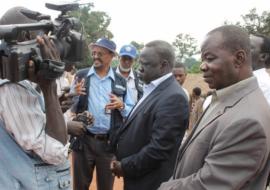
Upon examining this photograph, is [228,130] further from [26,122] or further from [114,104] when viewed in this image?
[114,104]

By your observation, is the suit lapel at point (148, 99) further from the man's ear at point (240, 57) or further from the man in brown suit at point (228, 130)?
the man's ear at point (240, 57)

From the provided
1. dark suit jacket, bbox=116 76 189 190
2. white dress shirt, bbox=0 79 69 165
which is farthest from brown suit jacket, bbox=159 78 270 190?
dark suit jacket, bbox=116 76 189 190

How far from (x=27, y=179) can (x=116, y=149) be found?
1590mm

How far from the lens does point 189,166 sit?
212cm

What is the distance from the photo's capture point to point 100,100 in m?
4.63

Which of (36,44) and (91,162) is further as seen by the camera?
(91,162)


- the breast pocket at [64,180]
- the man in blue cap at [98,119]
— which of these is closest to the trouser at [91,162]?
the man in blue cap at [98,119]

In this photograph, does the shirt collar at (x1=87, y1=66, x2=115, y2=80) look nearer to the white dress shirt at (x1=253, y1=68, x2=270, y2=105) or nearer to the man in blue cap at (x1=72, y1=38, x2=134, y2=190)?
the man in blue cap at (x1=72, y1=38, x2=134, y2=190)

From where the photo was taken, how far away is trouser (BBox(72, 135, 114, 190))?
15.0 feet

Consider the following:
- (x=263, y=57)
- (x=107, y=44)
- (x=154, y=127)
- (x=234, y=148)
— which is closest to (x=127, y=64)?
(x=107, y=44)

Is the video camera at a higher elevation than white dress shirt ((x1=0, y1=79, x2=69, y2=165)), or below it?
higher

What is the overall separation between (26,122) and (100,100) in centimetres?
263

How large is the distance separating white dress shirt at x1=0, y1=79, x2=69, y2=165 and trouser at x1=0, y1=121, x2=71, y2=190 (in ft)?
0.11

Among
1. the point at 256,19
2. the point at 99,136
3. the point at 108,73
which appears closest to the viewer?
the point at 99,136
